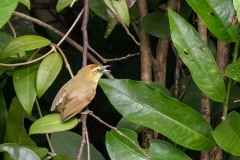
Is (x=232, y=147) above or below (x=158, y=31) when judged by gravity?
below

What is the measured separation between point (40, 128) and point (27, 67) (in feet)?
0.55

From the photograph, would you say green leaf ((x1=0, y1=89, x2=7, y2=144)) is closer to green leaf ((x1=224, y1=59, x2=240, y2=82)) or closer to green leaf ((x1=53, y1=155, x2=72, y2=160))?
green leaf ((x1=53, y1=155, x2=72, y2=160))

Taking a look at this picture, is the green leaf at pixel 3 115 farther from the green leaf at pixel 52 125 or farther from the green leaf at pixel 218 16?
the green leaf at pixel 218 16

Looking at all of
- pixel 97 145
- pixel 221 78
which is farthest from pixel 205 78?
pixel 97 145

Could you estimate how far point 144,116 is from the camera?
113 cm

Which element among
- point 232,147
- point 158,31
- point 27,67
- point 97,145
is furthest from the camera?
point 97,145

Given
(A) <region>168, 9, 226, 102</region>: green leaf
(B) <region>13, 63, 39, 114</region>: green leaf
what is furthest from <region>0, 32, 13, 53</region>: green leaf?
(A) <region>168, 9, 226, 102</region>: green leaf

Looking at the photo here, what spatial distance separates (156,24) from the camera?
1.41 metres

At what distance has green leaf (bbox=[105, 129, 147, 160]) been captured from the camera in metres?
1.13

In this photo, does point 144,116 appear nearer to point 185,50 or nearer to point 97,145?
point 185,50

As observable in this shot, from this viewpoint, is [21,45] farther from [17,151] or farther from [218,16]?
[218,16]

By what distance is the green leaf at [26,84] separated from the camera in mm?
1227

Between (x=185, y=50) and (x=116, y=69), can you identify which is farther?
(x=116, y=69)

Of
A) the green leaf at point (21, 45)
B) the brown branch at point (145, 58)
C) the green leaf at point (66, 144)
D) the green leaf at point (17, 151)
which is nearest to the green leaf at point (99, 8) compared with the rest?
the brown branch at point (145, 58)
